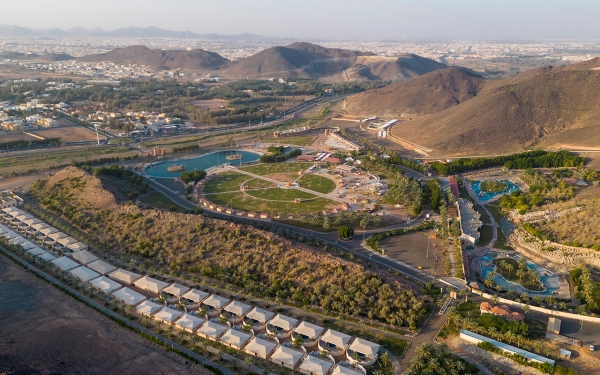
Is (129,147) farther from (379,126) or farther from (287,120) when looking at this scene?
(379,126)

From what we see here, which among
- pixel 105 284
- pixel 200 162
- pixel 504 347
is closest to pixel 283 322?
pixel 504 347

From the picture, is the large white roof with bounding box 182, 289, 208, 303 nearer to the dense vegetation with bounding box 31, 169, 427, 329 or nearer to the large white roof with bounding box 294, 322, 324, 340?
the dense vegetation with bounding box 31, 169, 427, 329

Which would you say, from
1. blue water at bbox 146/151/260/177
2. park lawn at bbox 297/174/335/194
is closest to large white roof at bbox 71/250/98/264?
blue water at bbox 146/151/260/177

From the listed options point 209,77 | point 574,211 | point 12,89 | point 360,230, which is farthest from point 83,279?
point 209,77

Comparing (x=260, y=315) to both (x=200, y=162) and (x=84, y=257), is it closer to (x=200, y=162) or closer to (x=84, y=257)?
(x=84, y=257)

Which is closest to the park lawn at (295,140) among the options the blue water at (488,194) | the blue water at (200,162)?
the blue water at (200,162)

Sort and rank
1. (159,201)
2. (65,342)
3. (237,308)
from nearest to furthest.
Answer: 1. (65,342)
2. (237,308)
3. (159,201)
